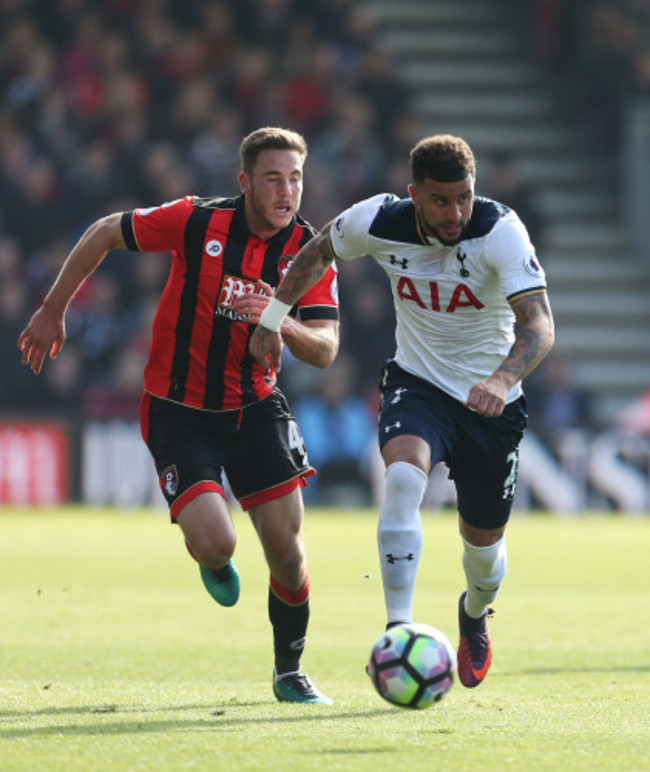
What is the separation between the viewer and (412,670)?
225 inches

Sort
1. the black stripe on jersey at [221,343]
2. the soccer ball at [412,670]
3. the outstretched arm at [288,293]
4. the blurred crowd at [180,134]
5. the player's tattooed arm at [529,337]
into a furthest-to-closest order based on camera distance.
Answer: the blurred crowd at [180,134]
the black stripe on jersey at [221,343]
the outstretched arm at [288,293]
the player's tattooed arm at [529,337]
the soccer ball at [412,670]

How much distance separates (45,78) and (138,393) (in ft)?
15.7

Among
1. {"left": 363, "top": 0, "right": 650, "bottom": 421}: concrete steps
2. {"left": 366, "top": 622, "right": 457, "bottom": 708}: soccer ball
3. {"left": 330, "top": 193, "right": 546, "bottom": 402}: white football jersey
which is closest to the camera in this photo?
{"left": 366, "top": 622, "right": 457, "bottom": 708}: soccer ball

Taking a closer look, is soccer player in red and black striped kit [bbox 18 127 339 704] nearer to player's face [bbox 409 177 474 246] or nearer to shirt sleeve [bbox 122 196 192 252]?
shirt sleeve [bbox 122 196 192 252]

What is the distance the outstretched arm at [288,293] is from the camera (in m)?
6.73

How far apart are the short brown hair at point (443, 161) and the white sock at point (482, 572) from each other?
1.73 metres

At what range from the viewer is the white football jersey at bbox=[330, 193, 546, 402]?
6.46m

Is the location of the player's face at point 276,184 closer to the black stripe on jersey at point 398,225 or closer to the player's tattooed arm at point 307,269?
the player's tattooed arm at point 307,269

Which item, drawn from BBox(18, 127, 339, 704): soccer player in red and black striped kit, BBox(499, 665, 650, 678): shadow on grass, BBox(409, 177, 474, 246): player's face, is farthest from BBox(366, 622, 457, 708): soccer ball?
BBox(499, 665, 650, 678): shadow on grass

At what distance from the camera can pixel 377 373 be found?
744 inches

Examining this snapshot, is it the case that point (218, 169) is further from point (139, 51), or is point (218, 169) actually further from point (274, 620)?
point (274, 620)

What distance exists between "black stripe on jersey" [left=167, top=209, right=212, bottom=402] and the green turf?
4.23 feet

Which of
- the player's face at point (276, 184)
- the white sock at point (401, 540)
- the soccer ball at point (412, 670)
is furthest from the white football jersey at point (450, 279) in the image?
the soccer ball at point (412, 670)

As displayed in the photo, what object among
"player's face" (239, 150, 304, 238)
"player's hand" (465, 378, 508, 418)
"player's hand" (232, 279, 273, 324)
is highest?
"player's face" (239, 150, 304, 238)
